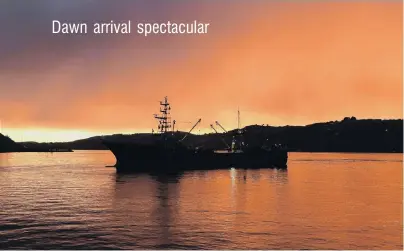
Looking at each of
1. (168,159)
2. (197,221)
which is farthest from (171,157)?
(197,221)

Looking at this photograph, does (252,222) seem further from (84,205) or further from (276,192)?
(276,192)

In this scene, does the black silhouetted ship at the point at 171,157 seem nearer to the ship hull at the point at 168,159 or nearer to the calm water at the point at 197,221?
the ship hull at the point at 168,159

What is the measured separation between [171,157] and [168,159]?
1.34 m

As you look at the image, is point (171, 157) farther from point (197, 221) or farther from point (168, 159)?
point (197, 221)

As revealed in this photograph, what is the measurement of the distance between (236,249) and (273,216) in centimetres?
1477

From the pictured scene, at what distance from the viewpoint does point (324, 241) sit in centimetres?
3150

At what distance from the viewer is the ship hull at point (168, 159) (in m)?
120

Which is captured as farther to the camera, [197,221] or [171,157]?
[171,157]

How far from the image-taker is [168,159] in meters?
124

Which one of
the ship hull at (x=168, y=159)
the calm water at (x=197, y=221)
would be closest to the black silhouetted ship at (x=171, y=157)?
the ship hull at (x=168, y=159)

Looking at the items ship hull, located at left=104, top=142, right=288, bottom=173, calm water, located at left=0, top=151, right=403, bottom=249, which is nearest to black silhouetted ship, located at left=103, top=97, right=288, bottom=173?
ship hull, located at left=104, top=142, right=288, bottom=173

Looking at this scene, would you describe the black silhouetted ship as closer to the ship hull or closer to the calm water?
the ship hull

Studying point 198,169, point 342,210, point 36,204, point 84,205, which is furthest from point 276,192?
point 198,169

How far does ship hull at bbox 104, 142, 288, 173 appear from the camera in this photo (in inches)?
4727
